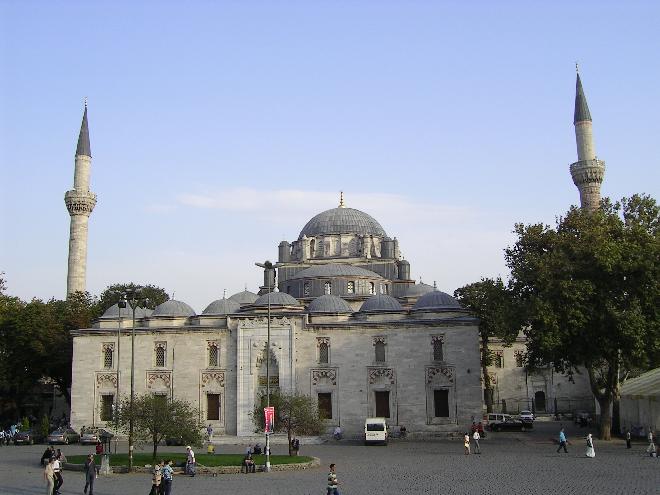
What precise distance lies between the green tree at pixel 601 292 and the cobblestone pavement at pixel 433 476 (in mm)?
4138

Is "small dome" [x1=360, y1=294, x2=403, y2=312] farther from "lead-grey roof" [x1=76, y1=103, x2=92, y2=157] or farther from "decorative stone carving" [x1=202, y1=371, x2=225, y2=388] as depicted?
"lead-grey roof" [x1=76, y1=103, x2=92, y2=157]

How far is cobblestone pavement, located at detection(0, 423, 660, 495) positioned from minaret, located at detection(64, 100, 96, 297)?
22857 mm

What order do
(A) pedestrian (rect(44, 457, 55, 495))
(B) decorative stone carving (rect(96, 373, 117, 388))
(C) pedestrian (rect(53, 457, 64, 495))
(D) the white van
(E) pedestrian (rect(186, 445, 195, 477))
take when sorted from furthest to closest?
(B) decorative stone carving (rect(96, 373, 117, 388)) → (D) the white van → (E) pedestrian (rect(186, 445, 195, 477)) → (C) pedestrian (rect(53, 457, 64, 495)) → (A) pedestrian (rect(44, 457, 55, 495))

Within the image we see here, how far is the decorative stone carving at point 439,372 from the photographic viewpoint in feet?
125

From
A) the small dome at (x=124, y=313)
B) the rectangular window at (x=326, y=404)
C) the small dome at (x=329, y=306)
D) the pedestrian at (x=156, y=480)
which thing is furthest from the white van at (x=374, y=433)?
the pedestrian at (x=156, y=480)

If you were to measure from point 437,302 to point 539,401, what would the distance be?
2459 cm

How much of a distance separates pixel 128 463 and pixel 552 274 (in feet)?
61.7

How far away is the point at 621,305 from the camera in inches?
1252

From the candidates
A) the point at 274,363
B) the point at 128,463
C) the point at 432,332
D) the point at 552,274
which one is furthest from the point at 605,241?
the point at 128,463

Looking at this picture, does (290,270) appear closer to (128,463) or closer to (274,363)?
(274,363)

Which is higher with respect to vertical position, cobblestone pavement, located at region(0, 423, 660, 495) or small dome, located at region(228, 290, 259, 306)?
small dome, located at region(228, 290, 259, 306)

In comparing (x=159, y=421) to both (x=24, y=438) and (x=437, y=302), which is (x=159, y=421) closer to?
(x=24, y=438)

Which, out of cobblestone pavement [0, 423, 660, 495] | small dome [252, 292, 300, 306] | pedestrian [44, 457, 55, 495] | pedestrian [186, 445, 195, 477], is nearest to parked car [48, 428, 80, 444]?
cobblestone pavement [0, 423, 660, 495]

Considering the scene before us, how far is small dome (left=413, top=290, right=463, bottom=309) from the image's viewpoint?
40188 mm
